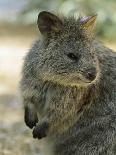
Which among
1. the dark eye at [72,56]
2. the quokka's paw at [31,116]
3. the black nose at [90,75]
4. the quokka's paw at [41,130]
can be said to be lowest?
the quokka's paw at [41,130]

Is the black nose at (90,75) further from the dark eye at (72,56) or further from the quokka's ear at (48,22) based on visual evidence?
the quokka's ear at (48,22)

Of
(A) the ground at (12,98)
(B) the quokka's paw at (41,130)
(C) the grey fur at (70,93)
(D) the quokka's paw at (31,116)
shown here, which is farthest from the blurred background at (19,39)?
(C) the grey fur at (70,93)

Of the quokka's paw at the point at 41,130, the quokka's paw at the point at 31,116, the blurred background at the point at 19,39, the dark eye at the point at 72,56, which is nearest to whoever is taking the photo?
the dark eye at the point at 72,56

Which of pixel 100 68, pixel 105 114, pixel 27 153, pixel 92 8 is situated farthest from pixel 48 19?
pixel 92 8

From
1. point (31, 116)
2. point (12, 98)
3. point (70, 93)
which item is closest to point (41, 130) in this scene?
point (31, 116)

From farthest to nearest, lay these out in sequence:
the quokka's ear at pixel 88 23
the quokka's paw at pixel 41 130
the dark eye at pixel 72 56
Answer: the quokka's paw at pixel 41 130 → the quokka's ear at pixel 88 23 → the dark eye at pixel 72 56

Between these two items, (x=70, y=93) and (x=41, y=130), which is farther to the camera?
(x=41, y=130)

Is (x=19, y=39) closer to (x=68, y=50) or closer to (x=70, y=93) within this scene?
(x=70, y=93)
